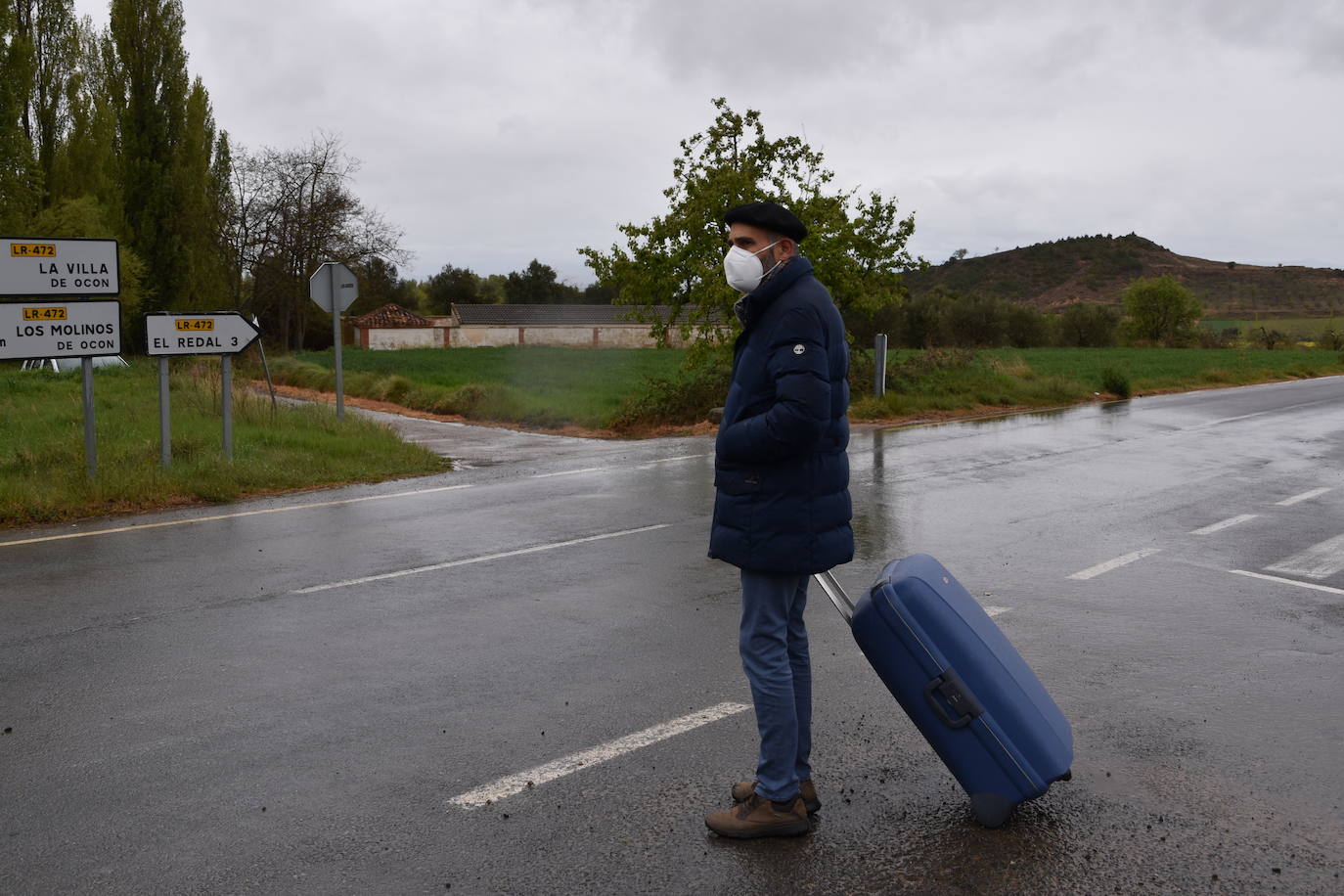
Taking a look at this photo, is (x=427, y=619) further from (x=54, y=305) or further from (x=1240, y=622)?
(x=54, y=305)

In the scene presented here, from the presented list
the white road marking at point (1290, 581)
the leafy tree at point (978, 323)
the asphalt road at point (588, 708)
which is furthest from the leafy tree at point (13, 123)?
the leafy tree at point (978, 323)

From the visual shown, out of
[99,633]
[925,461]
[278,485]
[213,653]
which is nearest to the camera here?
[213,653]

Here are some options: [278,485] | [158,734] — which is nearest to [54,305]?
[278,485]

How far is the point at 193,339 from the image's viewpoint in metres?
13.0

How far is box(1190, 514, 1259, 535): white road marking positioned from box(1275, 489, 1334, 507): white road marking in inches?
36.4

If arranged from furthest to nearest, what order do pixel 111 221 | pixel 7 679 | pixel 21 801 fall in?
1. pixel 111 221
2. pixel 7 679
3. pixel 21 801

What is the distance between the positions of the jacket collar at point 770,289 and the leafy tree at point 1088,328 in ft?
264

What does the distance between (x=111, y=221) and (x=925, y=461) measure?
3451cm

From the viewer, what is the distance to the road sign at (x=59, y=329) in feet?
36.9

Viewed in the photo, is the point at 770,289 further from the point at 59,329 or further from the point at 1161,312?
the point at 1161,312

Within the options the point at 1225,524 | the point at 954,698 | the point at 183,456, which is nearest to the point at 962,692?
the point at 954,698

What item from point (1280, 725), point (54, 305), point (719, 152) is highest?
point (719, 152)

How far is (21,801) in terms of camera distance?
411cm

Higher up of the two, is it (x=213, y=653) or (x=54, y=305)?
(x=54, y=305)
